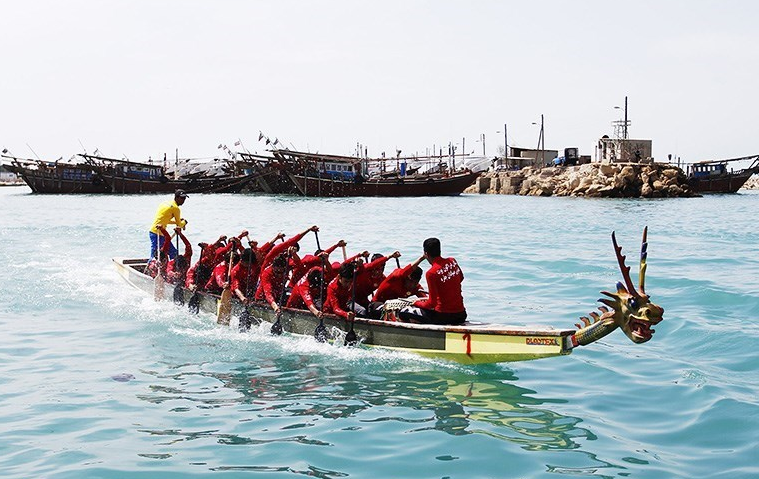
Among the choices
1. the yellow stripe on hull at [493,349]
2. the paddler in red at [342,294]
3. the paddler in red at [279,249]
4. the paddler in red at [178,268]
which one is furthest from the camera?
the paddler in red at [178,268]

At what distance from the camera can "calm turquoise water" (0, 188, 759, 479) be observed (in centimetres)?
834

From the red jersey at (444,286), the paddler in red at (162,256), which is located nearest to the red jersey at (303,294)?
the red jersey at (444,286)

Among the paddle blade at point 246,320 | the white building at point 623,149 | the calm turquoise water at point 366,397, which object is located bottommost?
the calm turquoise water at point 366,397

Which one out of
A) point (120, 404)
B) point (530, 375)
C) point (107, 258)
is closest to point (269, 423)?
point (120, 404)

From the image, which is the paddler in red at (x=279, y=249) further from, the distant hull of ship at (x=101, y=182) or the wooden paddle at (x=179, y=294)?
the distant hull of ship at (x=101, y=182)

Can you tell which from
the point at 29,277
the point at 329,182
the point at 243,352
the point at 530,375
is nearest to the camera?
the point at 530,375

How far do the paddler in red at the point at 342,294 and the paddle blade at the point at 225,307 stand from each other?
2.85 m

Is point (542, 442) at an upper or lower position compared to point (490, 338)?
lower

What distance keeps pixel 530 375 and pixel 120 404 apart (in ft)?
19.1

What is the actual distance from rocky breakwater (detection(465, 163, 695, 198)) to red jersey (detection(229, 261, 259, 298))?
193 ft

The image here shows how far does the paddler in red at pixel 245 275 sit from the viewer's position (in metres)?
15.1

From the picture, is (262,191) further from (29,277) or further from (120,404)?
(120,404)

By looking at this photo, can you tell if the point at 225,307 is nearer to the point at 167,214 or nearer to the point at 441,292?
the point at 167,214

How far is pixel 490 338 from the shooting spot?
1080 centimetres
